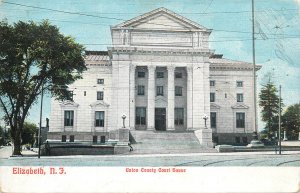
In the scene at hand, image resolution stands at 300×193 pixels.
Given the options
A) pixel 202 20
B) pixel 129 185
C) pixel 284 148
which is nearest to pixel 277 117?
pixel 284 148

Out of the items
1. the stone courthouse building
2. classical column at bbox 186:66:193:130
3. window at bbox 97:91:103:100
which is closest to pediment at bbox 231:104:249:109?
the stone courthouse building

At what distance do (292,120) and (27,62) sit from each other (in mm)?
10391

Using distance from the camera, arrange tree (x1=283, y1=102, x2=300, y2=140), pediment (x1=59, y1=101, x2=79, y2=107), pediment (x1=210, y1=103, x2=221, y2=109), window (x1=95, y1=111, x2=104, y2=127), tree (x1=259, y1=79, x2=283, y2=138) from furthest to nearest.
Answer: pediment (x1=210, y1=103, x2=221, y2=109) → window (x1=95, y1=111, x2=104, y2=127) → pediment (x1=59, y1=101, x2=79, y2=107) → tree (x1=259, y1=79, x2=283, y2=138) → tree (x1=283, y1=102, x2=300, y2=140)

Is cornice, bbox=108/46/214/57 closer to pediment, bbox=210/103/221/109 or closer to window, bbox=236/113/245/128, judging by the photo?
pediment, bbox=210/103/221/109

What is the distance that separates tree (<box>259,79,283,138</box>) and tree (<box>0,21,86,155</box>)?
762 cm

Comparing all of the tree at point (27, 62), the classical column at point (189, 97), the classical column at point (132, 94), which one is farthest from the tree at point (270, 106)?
the classical column at point (132, 94)

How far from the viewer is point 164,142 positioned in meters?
24.2

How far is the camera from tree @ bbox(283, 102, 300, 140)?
14031mm

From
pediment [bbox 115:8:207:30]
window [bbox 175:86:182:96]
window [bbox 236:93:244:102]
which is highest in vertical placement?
pediment [bbox 115:8:207:30]

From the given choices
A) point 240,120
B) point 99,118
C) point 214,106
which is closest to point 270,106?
point 240,120

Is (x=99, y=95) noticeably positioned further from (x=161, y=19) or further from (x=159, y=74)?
(x=159, y=74)

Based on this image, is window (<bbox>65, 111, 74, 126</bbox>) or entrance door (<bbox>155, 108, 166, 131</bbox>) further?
entrance door (<bbox>155, 108, 166, 131</bbox>)

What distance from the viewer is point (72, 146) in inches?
767

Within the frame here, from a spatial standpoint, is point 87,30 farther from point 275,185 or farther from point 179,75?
point 179,75
